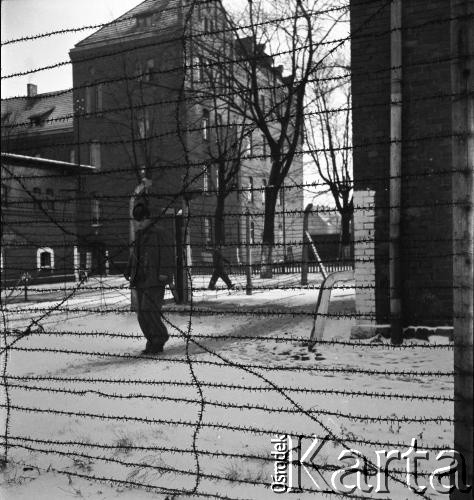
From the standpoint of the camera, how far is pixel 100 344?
26.8 ft

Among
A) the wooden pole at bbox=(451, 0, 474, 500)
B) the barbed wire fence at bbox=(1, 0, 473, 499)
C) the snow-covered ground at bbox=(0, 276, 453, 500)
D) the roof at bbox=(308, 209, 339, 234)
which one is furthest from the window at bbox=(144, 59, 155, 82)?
the roof at bbox=(308, 209, 339, 234)

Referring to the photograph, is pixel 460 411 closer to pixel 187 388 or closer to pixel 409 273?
pixel 187 388

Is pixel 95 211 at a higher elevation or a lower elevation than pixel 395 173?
higher

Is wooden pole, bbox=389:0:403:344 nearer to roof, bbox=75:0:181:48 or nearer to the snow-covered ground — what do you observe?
the snow-covered ground

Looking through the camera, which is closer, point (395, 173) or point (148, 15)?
point (148, 15)

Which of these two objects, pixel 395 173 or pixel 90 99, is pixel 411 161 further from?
pixel 90 99

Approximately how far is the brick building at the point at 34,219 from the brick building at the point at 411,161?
364cm

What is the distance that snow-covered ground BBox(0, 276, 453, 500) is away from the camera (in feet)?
11.0

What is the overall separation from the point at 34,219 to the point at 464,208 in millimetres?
17247

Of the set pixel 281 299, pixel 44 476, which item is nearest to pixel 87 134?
pixel 281 299

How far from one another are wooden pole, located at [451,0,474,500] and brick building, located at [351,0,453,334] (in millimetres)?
4010

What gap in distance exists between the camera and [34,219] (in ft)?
59.4

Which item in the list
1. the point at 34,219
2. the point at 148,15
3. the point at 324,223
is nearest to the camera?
the point at 148,15

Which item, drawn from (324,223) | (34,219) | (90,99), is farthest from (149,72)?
(324,223)
